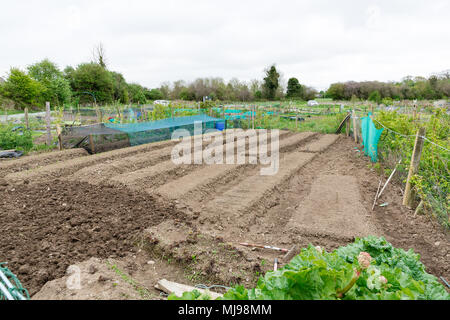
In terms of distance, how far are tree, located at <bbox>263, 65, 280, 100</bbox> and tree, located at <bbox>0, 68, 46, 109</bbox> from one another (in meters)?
28.3

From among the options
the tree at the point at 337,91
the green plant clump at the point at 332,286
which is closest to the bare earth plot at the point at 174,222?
the green plant clump at the point at 332,286

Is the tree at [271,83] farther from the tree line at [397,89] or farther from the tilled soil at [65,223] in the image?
the tilled soil at [65,223]

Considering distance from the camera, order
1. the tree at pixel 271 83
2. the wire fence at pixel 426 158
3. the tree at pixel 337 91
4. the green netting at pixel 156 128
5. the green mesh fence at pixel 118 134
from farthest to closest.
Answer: the tree at pixel 337 91
the tree at pixel 271 83
the green netting at pixel 156 128
the green mesh fence at pixel 118 134
the wire fence at pixel 426 158

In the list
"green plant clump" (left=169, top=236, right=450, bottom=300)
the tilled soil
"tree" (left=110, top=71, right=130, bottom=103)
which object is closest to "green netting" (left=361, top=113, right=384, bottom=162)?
the tilled soil

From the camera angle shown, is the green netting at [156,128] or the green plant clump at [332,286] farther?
the green netting at [156,128]

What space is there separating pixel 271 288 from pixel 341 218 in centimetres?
361

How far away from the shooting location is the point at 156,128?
39.2ft

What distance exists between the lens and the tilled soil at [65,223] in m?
3.66

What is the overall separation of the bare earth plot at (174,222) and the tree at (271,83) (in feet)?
114

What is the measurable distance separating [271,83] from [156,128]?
32.1 m

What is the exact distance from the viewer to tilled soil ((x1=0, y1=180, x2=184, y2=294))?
12.0 ft

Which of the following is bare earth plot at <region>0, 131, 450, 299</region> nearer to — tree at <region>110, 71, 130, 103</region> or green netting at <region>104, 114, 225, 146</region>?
green netting at <region>104, 114, 225, 146</region>

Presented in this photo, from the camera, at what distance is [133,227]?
4.76 m

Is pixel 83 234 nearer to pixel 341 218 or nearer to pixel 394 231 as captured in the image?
pixel 341 218
